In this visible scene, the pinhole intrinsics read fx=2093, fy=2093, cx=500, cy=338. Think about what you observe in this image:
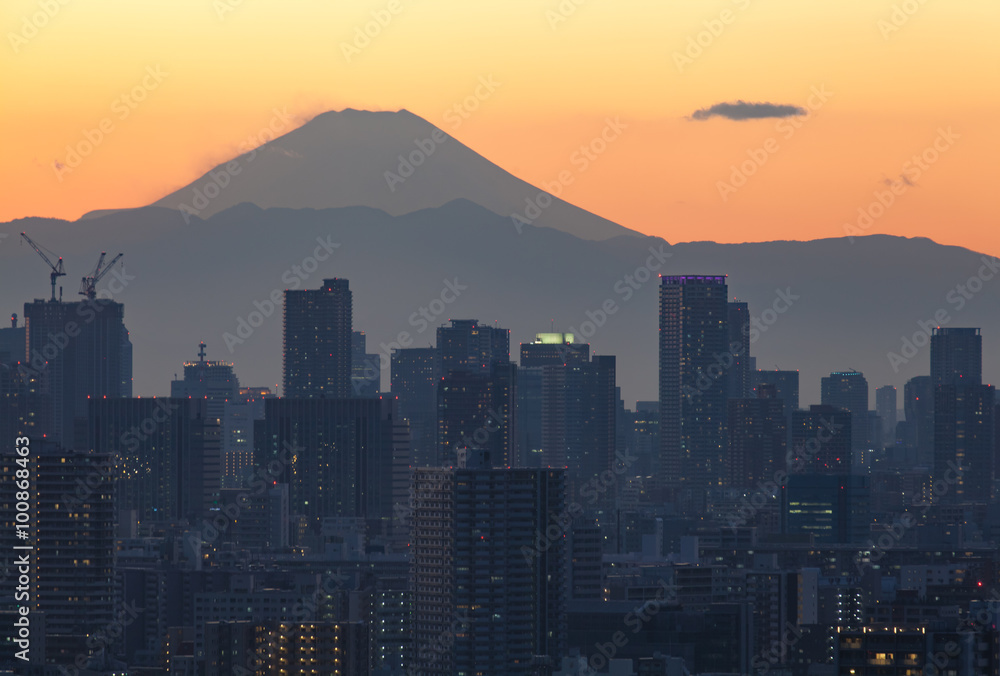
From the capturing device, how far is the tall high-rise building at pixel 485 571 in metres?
95.9

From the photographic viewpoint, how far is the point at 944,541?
180 meters

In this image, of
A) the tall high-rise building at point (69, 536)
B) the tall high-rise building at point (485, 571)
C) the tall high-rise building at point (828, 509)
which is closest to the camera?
the tall high-rise building at point (485, 571)

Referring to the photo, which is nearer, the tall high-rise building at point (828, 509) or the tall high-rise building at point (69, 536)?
the tall high-rise building at point (69, 536)

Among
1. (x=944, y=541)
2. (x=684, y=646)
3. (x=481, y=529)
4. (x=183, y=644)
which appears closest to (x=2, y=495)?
(x=183, y=644)

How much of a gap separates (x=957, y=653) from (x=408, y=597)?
5536cm

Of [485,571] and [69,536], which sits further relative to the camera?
[69,536]

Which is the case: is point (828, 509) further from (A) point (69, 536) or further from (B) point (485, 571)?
(B) point (485, 571)

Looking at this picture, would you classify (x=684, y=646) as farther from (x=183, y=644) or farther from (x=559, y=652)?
(x=183, y=644)

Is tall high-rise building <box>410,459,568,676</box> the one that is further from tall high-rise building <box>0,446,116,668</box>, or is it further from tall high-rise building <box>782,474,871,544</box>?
A: tall high-rise building <box>782,474,871,544</box>

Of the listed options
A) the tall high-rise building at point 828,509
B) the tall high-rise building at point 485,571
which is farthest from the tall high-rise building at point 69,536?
the tall high-rise building at point 828,509

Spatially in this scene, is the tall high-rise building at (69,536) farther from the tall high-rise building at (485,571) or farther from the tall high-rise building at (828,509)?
the tall high-rise building at (828,509)

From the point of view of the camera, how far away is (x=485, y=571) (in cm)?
9712

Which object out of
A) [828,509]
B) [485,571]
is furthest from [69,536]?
[828,509]

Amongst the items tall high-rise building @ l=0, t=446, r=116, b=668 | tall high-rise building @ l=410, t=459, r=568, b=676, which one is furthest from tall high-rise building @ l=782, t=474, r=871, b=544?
tall high-rise building @ l=410, t=459, r=568, b=676
